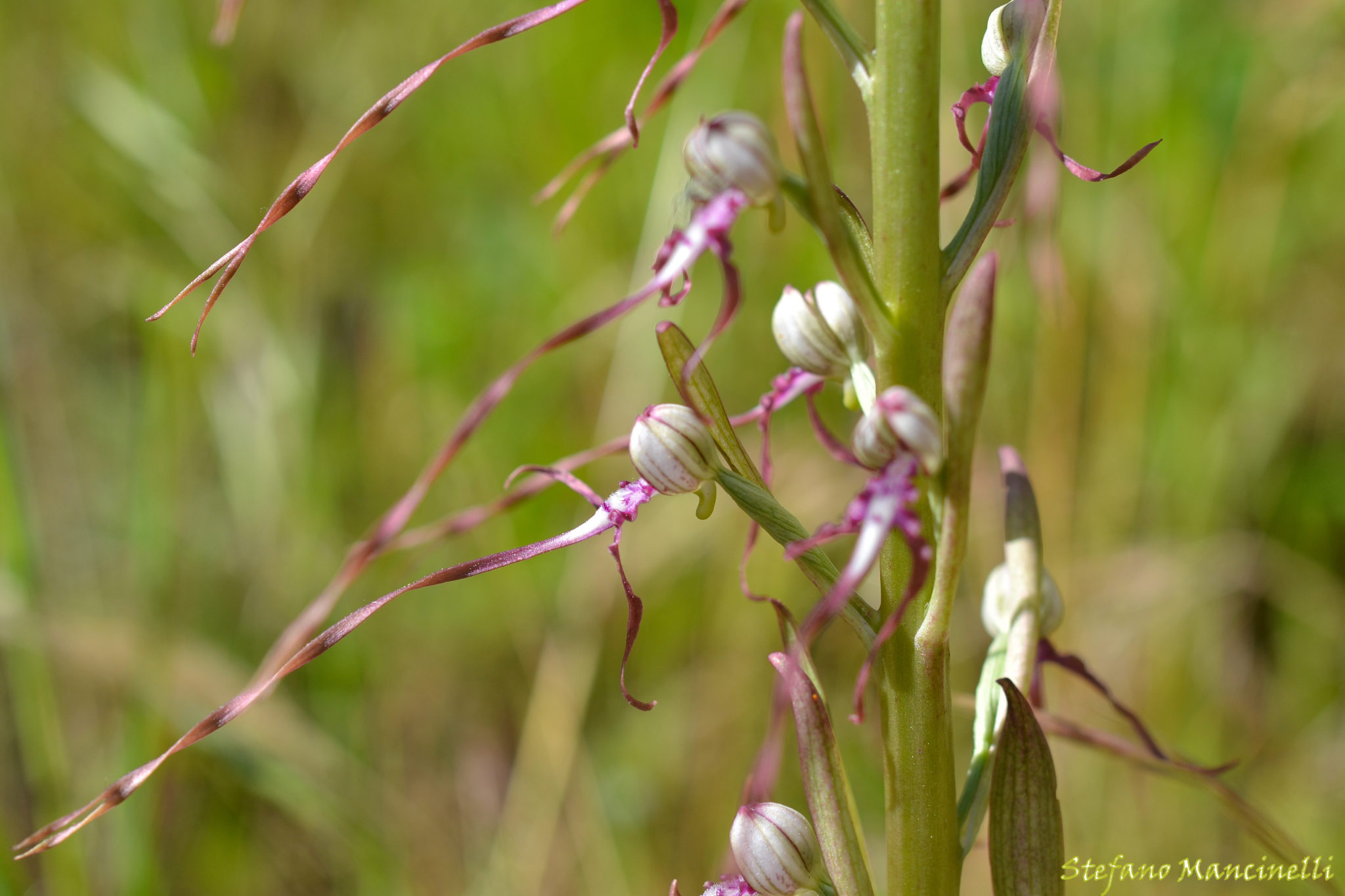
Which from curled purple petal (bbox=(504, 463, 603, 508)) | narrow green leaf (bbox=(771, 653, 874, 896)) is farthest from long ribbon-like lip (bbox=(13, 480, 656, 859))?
narrow green leaf (bbox=(771, 653, 874, 896))

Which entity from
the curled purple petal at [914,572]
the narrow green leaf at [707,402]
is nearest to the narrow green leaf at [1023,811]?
the curled purple petal at [914,572]

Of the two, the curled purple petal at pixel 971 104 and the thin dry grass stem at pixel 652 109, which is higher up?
the thin dry grass stem at pixel 652 109

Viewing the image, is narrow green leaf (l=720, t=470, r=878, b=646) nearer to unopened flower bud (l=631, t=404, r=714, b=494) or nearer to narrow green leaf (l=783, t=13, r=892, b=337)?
unopened flower bud (l=631, t=404, r=714, b=494)

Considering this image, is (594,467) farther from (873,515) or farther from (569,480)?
(873,515)

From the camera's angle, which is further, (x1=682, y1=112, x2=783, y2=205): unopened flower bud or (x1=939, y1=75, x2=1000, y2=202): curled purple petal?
(x1=939, y1=75, x2=1000, y2=202): curled purple petal

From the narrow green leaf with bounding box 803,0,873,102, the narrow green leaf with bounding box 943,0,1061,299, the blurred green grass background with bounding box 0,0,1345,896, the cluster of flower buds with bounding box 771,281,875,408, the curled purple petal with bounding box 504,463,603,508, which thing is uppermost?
the narrow green leaf with bounding box 803,0,873,102

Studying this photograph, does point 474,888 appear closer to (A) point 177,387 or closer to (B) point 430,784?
(B) point 430,784

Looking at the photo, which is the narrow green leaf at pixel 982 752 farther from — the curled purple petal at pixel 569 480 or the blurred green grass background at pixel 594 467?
the blurred green grass background at pixel 594 467

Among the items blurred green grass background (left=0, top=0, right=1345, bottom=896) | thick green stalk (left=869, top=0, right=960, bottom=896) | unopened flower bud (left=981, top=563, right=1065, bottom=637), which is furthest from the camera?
blurred green grass background (left=0, top=0, right=1345, bottom=896)
